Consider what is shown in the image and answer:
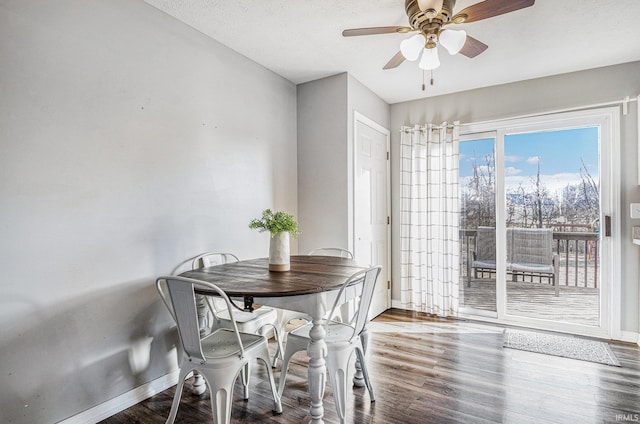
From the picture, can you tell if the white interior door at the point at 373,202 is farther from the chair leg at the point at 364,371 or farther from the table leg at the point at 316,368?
the table leg at the point at 316,368

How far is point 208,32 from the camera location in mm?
2559

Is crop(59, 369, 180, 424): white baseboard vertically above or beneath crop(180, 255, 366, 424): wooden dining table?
beneath

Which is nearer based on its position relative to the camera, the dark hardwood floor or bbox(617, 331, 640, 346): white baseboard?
the dark hardwood floor

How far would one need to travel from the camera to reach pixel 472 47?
213 cm

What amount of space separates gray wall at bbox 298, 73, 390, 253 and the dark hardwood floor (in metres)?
1.21

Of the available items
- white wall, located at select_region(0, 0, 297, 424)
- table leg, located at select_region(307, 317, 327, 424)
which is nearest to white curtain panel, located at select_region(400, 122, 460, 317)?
white wall, located at select_region(0, 0, 297, 424)

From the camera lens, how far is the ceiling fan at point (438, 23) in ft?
5.61

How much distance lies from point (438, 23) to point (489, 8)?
0.86 feet

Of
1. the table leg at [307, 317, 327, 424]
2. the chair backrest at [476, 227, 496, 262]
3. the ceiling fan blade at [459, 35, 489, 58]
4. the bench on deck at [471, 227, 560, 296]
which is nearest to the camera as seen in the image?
the table leg at [307, 317, 327, 424]

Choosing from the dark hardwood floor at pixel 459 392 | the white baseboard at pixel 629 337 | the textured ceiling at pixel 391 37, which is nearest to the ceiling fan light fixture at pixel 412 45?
the textured ceiling at pixel 391 37

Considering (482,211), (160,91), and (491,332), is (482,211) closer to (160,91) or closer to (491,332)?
(491,332)

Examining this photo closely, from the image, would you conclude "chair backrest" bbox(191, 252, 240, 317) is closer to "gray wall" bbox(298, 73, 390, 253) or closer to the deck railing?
"gray wall" bbox(298, 73, 390, 253)

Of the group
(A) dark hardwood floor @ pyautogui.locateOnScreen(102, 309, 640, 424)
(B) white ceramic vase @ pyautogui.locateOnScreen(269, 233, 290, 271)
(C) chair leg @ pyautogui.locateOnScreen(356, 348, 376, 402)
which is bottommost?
(A) dark hardwood floor @ pyautogui.locateOnScreen(102, 309, 640, 424)

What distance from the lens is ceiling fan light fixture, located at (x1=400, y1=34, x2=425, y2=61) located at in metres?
1.96
